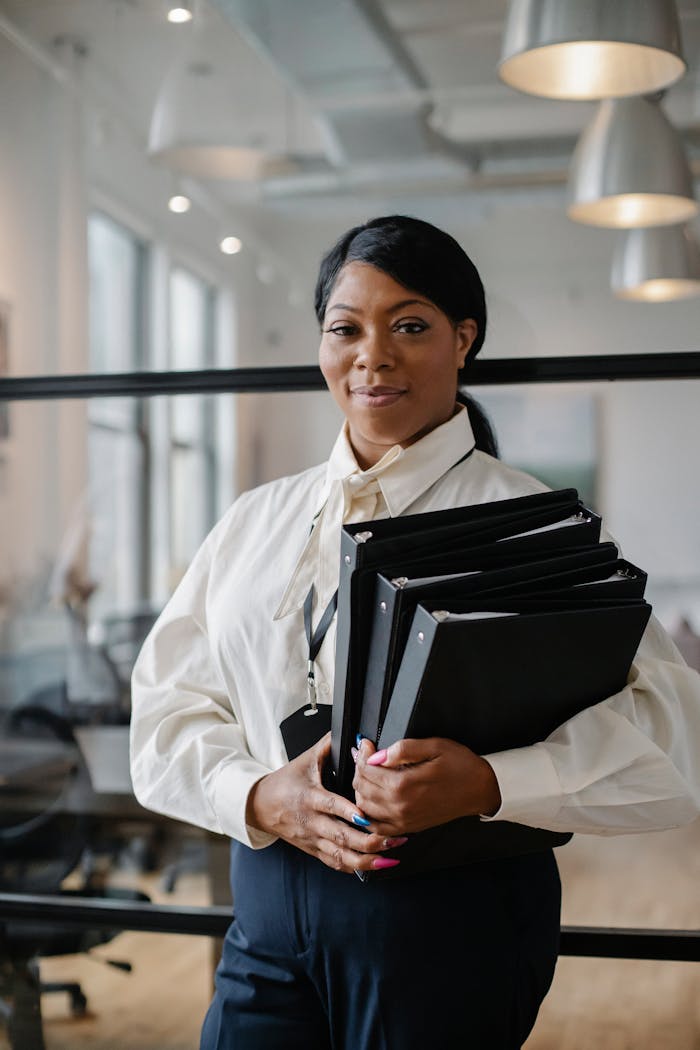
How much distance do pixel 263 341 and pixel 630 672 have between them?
3.02 ft

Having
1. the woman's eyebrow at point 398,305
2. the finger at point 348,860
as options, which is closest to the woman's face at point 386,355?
the woman's eyebrow at point 398,305

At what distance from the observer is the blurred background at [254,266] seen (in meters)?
1.77

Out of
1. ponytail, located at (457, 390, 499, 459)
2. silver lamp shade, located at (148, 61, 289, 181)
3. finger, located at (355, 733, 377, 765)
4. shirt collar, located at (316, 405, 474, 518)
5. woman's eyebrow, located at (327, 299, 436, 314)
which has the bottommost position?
finger, located at (355, 733, 377, 765)

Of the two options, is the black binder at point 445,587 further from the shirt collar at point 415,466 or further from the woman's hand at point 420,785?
the shirt collar at point 415,466

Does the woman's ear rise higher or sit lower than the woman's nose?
higher

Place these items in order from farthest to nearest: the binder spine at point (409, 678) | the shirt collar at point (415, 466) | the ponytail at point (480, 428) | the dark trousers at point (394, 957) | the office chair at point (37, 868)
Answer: the office chair at point (37, 868), the ponytail at point (480, 428), the shirt collar at point (415, 466), the dark trousers at point (394, 957), the binder spine at point (409, 678)

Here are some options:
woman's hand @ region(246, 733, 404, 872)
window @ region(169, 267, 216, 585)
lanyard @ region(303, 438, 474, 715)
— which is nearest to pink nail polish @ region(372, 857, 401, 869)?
woman's hand @ region(246, 733, 404, 872)

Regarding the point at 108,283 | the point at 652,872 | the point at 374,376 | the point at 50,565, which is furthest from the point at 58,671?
the point at 652,872

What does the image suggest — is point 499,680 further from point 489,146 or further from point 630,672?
point 489,146

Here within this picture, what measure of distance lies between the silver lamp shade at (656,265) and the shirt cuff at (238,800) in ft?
3.18

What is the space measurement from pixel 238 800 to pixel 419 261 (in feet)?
2.39

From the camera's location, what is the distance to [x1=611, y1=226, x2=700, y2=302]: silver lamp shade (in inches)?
68.6

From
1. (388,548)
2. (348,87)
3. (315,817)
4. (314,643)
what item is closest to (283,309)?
(348,87)

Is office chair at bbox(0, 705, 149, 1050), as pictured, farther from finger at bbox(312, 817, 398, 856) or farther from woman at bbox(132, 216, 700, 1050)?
finger at bbox(312, 817, 398, 856)
